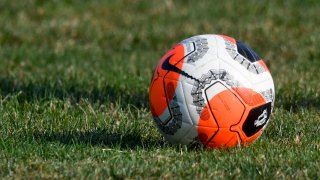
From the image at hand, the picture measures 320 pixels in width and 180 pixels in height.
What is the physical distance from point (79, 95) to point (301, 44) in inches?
173

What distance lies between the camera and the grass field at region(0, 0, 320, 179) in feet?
17.1

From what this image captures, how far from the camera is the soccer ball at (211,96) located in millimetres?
5512

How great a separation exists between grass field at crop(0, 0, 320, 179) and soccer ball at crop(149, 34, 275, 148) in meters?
0.14

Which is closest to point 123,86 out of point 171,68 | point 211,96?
point 171,68

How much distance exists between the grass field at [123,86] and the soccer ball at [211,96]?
14cm

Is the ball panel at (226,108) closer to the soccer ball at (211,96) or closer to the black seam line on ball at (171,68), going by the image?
the soccer ball at (211,96)

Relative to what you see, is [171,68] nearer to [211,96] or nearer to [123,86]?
[211,96]

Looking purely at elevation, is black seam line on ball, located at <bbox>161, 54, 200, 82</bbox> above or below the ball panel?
above

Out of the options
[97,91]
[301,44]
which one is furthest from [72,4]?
[97,91]

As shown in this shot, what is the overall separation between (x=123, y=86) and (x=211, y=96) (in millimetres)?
3154

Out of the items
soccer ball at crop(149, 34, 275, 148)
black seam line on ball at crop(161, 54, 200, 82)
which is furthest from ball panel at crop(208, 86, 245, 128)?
black seam line on ball at crop(161, 54, 200, 82)

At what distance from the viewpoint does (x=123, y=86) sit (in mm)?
8562

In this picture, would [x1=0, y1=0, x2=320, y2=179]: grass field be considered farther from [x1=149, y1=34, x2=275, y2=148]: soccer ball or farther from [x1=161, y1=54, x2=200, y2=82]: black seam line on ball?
[x1=161, y1=54, x2=200, y2=82]: black seam line on ball

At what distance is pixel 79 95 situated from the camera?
27.0ft
